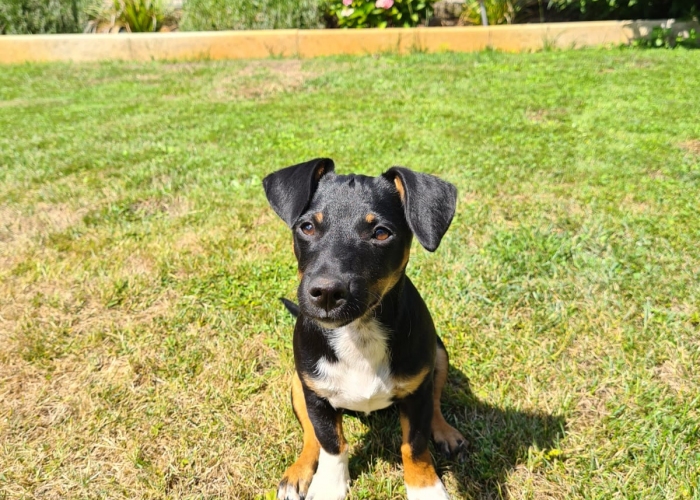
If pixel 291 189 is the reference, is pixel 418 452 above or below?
below

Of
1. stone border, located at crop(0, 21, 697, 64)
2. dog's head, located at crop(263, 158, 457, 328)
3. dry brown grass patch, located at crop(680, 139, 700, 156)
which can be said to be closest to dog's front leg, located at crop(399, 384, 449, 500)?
dog's head, located at crop(263, 158, 457, 328)

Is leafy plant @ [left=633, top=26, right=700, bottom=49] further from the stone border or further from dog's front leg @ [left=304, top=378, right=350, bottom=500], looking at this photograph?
dog's front leg @ [left=304, top=378, right=350, bottom=500]

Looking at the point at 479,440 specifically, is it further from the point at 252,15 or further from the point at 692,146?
the point at 252,15

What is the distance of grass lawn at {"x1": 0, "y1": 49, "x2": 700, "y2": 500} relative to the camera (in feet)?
9.37

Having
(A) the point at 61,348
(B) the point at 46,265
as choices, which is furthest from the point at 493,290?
(B) the point at 46,265

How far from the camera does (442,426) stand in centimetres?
300

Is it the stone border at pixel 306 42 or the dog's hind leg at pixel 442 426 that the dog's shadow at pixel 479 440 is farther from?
the stone border at pixel 306 42

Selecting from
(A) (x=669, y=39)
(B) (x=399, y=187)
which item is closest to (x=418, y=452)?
(B) (x=399, y=187)

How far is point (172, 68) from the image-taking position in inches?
452

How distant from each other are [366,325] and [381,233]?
46 centimetres

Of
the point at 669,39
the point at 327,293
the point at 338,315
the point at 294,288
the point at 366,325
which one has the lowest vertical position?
the point at 294,288

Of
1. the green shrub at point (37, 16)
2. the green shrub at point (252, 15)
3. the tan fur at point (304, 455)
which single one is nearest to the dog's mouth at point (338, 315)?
the tan fur at point (304, 455)

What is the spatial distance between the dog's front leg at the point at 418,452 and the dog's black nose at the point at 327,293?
28.6 inches

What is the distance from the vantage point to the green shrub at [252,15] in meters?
12.7
